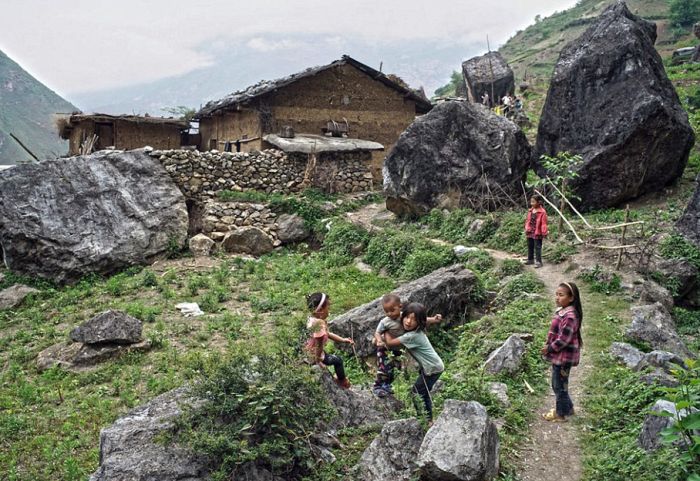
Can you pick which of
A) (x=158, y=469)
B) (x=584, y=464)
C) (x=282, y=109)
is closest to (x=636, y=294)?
(x=584, y=464)

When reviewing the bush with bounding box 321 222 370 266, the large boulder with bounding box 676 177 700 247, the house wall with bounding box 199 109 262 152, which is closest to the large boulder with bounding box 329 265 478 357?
the large boulder with bounding box 676 177 700 247

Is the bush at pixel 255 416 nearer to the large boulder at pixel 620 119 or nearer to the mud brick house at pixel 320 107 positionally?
the large boulder at pixel 620 119

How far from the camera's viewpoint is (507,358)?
7.80 m

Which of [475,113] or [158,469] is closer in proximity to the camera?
[158,469]

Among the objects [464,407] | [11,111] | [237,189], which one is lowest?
[464,407]

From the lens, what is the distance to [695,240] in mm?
12297

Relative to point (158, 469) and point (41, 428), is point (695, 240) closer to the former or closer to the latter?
point (158, 469)

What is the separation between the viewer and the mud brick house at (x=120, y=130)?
24250 millimetres

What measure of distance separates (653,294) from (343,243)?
8.92 metres

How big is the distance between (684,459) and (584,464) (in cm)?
151

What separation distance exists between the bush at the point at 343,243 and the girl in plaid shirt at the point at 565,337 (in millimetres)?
10360

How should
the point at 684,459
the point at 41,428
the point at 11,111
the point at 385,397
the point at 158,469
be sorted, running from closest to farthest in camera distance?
the point at 684,459 → the point at 158,469 → the point at 385,397 → the point at 41,428 → the point at 11,111

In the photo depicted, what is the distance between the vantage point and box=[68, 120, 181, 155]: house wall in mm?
24406

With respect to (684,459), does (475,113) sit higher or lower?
higher
